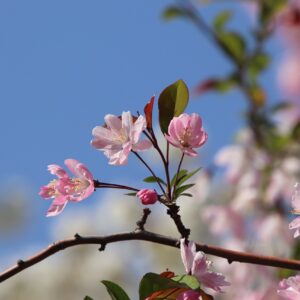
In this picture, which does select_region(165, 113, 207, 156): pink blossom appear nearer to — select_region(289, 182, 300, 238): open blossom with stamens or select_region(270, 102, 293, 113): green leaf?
select_region(289, 182, 300, 238): open blossom with stamens

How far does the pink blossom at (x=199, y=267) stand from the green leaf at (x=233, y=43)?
4.98 ft

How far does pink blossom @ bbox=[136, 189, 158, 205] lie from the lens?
63 cm

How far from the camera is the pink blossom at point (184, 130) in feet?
2.16

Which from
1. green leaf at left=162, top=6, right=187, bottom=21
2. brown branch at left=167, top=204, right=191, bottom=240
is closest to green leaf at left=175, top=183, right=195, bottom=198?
brown branch at left=167, top=204, right=191, bottom=240

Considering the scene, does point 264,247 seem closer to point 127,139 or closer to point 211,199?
point 211,199

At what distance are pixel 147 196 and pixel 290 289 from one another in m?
0.13

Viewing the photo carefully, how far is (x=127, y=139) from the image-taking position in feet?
2.19

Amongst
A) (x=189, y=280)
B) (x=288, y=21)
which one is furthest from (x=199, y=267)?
(x=288, y=21)

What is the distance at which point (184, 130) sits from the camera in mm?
658

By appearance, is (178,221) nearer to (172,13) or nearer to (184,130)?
(184,130)

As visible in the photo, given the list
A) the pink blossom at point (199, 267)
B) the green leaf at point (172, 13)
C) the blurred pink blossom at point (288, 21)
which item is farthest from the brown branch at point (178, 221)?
the green leaf at point (172, 13)

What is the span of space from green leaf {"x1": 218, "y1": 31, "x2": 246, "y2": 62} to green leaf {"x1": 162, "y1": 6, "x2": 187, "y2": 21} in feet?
0.41

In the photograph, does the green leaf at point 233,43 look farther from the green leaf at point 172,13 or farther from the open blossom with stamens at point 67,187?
the open blossom with stamens at point 67,187

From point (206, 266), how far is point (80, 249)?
301cm
